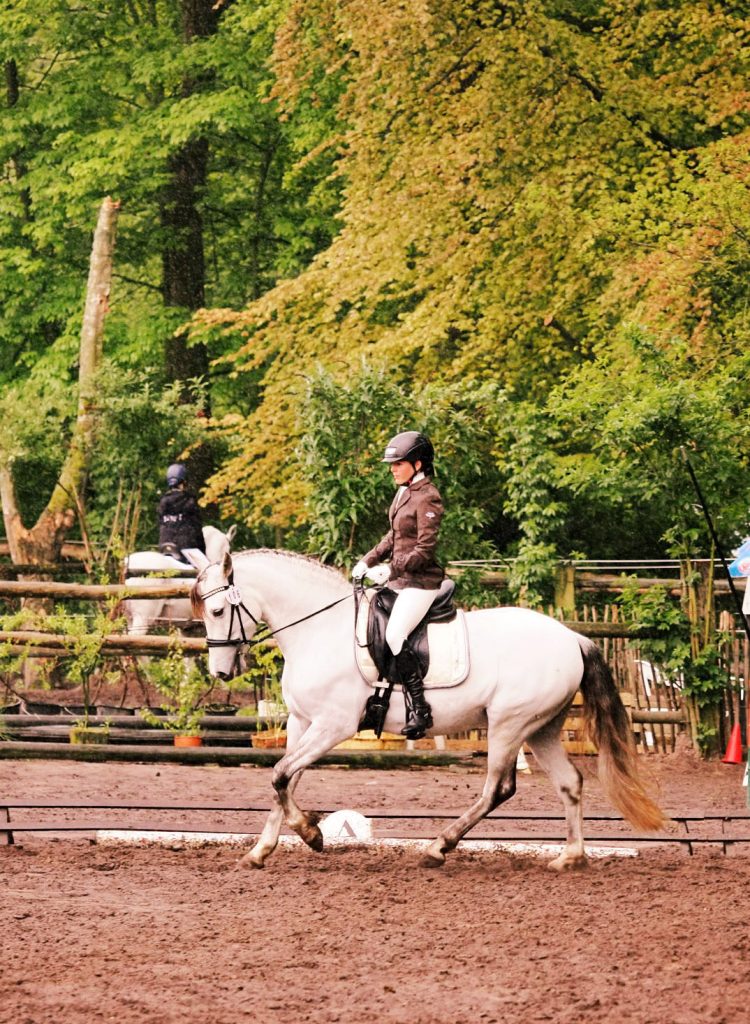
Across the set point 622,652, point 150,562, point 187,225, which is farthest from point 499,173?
point 187,225

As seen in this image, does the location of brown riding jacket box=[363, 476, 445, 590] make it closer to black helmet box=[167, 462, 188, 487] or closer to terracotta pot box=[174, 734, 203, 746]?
terracotta pot box=[174, 734, 203, 746]

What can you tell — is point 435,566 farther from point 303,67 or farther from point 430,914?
point 303,67

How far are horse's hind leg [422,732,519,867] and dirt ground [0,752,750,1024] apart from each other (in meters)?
0.18

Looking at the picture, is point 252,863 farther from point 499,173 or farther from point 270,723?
point 499,173

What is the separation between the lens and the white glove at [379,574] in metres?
9.39

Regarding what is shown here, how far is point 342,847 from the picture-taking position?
9953 millimetres

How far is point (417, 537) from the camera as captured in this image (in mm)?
9461

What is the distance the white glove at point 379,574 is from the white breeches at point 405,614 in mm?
137

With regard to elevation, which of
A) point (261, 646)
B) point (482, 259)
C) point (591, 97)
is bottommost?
point (261, 646)

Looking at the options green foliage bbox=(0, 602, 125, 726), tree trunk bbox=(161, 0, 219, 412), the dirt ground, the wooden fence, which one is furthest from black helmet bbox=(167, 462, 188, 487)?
the dirt ground

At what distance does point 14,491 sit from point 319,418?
8.15 m

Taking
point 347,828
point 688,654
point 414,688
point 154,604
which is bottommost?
point 347,828

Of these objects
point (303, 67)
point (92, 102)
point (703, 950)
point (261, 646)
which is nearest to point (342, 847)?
point (703, 950)

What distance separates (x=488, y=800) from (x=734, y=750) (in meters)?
6.30
